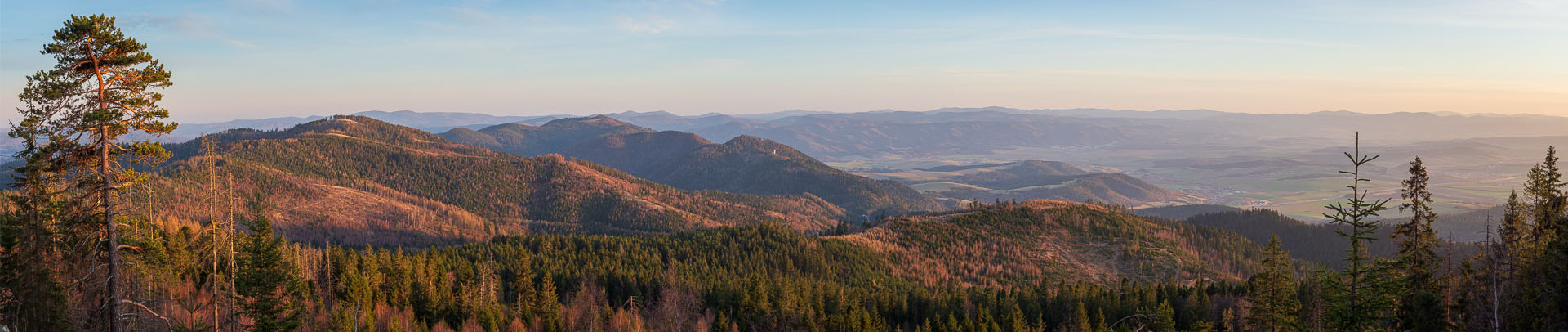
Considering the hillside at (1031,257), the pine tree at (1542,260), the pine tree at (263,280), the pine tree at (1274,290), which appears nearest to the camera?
the pine tree at (263,280)

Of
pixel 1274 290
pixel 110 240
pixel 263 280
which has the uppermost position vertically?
pixel 110 240

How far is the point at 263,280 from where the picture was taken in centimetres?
3703

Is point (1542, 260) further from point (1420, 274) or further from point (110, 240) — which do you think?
point (110, 240)

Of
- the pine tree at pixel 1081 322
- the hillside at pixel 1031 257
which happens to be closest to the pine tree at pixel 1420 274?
the pine tree at pixel 1081 322

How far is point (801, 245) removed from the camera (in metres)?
162

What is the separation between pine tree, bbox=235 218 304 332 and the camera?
120 ft

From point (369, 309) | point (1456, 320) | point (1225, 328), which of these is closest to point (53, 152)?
point (369, 309)

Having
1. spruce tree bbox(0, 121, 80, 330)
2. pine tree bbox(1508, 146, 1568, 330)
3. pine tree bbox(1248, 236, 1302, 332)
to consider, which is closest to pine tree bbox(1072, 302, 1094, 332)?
pine tree bbox(1248, 236, 1302, 332)

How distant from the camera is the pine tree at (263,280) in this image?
36.7 m

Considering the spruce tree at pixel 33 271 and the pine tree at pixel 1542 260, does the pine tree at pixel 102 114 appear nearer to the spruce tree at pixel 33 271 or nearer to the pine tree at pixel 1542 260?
the spruce tree at pixel 33 271

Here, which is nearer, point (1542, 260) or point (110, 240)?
point (110, 240)

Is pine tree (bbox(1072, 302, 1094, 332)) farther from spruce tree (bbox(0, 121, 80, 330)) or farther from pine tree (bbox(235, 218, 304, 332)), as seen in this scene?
spruce tree (bbox(0, 121, 80, 330))

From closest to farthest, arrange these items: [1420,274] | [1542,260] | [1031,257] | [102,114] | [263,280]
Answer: [102,114], [263,280], [1542,260], [1420,274], [1031,257]

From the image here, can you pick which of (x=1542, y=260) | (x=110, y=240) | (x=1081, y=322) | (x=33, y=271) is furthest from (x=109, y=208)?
(x=1081, y=322)
